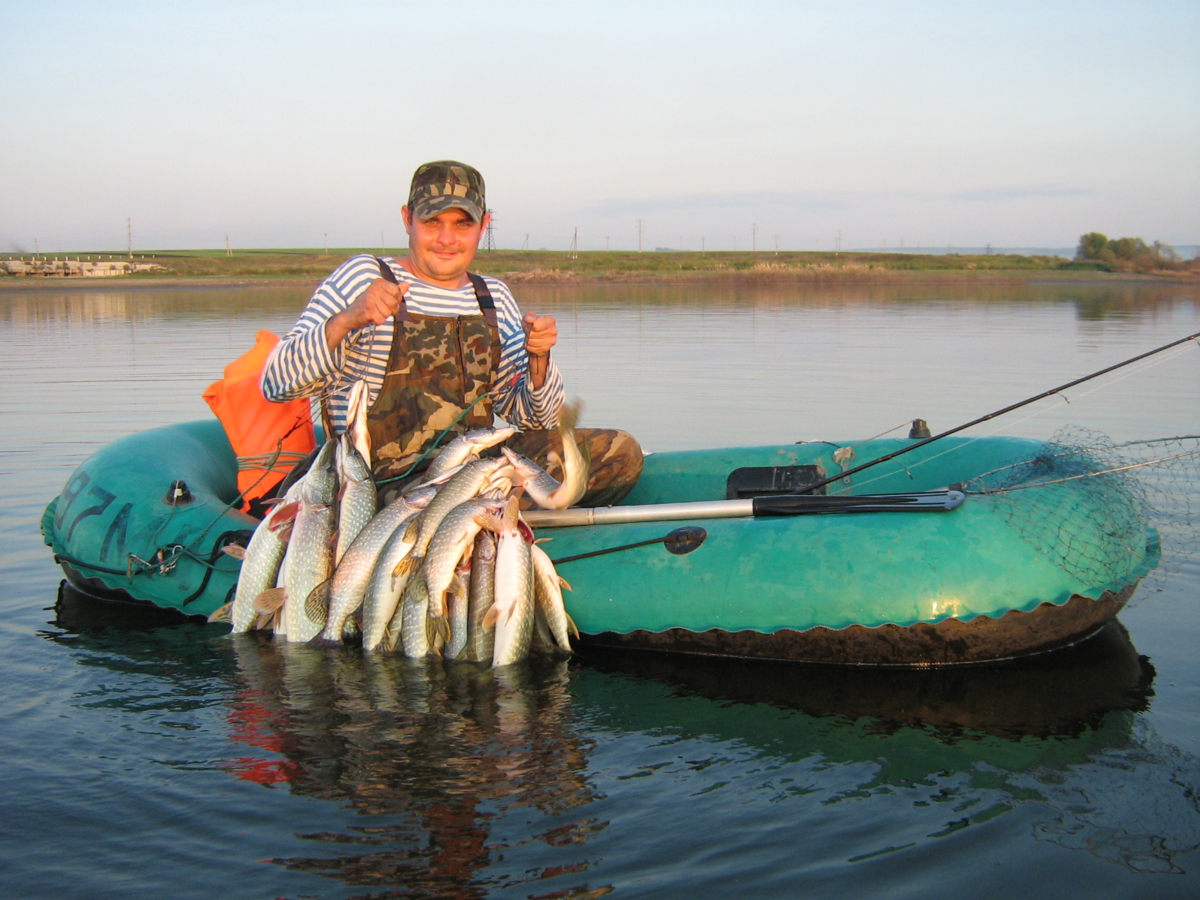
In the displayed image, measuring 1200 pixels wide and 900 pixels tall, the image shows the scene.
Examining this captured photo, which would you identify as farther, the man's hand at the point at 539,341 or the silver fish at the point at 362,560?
the man's hand at the point at 539,341

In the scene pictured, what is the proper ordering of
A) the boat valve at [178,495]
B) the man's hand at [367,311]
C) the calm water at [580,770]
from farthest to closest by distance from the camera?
the boat valve at [178,495]
the man's hand at [367,311]
the calm water at [580,770]

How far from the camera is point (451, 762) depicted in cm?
380

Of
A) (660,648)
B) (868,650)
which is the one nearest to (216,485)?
(660,648)

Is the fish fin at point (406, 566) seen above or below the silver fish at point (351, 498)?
below

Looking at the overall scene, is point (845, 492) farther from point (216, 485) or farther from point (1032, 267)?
point (1032, 267)

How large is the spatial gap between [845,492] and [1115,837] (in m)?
3.13

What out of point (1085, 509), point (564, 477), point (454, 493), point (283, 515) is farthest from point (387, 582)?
point (1085, 509)

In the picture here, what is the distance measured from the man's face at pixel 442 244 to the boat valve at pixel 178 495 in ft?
5.95

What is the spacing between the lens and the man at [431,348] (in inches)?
195

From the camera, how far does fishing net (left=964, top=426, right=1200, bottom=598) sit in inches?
183

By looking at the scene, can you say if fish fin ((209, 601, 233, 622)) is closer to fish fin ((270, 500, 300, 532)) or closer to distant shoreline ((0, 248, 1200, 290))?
fish fin ((270, 500, 300, 532))

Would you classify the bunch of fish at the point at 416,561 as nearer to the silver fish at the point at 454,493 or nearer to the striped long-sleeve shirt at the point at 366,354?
the silver fish at the point at 454,493

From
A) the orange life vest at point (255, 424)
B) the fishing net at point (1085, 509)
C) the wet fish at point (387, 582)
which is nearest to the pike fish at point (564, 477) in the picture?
the wet fish at point (387, 582)

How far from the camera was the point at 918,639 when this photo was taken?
4566 mm
